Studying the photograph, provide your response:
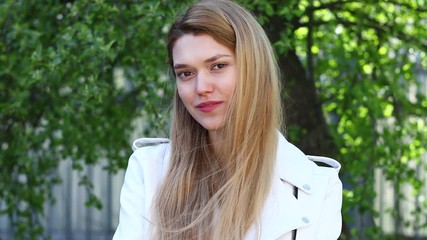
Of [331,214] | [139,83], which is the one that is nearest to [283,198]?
[331,214]

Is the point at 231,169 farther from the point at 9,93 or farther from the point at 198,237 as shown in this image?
the point at 9,93

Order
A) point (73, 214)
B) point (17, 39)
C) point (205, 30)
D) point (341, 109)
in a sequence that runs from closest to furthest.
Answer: point (205, 30) → point (17, 39) → point (341, 109) → point (73, 214)

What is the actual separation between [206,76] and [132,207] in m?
0.46

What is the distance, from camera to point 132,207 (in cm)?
281

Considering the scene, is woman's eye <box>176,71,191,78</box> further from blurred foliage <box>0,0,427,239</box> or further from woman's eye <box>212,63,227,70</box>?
blurred foliage <box>0,0,427,239</box>

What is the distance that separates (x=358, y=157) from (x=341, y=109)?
0.26 meters

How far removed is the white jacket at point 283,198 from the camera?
9.07 feet

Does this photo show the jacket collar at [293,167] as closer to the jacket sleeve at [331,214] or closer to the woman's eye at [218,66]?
the jacket sleeve at [331,214]

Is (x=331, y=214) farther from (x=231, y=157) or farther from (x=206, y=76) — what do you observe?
(x=206, y=76)

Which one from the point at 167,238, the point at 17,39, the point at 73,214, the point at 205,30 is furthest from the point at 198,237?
the point at 73,214

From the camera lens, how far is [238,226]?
2738 millimetres

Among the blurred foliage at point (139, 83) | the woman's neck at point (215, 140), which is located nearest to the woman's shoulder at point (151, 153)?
the woman's neck at point (215, 140)

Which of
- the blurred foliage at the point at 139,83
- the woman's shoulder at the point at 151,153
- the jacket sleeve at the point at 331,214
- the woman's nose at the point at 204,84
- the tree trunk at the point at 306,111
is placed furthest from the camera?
the tree trunk at the point at 306,111

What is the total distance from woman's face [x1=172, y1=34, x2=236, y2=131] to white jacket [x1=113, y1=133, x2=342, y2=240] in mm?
245
